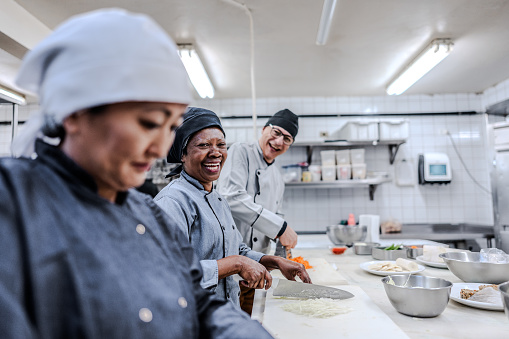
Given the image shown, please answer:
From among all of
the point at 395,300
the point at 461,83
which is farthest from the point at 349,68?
the point at 395,300

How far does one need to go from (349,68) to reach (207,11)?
1981 millimetres

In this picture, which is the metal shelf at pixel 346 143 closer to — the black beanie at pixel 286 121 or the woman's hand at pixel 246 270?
the black beanie at pixel 286 121

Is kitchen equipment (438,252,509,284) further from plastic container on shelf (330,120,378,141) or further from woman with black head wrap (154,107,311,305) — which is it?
plastic container on shelf (330,120,378,141)

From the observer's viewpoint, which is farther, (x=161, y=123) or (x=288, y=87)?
(x=288, y=87)

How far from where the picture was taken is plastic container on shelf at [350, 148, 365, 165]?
468cm

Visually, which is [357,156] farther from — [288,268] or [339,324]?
[339,324]

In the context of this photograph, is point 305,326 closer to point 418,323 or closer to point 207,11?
point 418,323

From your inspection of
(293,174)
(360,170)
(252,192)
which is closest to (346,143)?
(360,170)

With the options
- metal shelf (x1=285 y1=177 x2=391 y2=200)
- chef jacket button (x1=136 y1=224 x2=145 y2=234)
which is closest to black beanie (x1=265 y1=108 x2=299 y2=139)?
metal shelf (x1=285 y1=177 x2=391 y2=200)

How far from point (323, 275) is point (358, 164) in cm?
304

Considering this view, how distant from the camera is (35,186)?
1.86ft

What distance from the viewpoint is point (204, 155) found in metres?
1.55

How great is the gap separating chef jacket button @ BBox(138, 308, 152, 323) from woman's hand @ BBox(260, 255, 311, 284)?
113 cm

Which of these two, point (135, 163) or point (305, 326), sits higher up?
point (135, 163)
